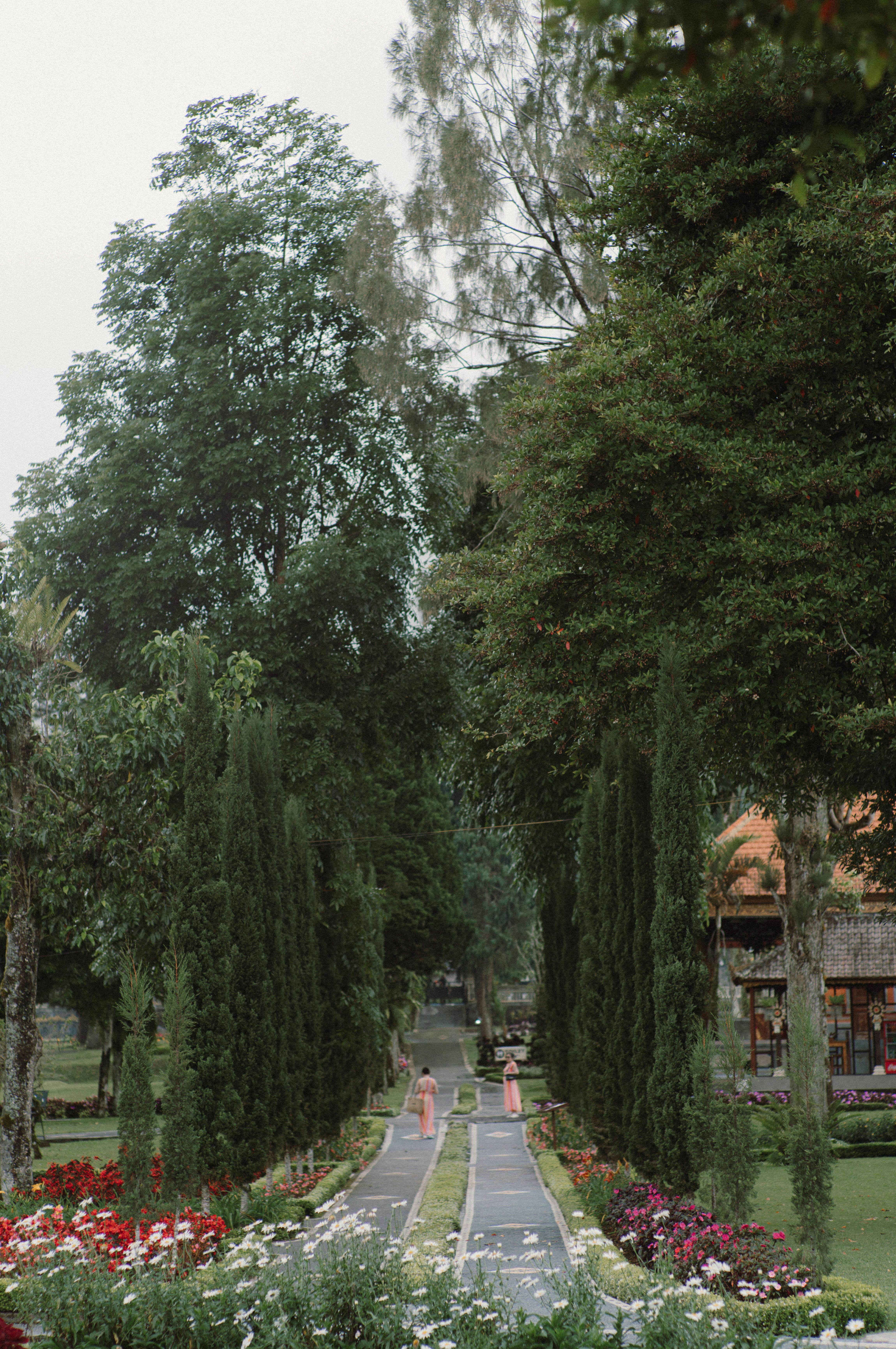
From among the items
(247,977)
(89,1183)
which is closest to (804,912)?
(247,977)

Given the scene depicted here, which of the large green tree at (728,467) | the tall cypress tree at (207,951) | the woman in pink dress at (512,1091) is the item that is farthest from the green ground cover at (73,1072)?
the large green tree at (728,467)

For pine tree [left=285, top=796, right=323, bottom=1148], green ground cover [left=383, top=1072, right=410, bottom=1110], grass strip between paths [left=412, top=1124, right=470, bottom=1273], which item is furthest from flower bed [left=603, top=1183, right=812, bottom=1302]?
green ground cover [left=383, top=1072, right=410, bottom=1110]

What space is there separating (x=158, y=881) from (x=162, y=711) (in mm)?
1974

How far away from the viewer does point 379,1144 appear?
21.4m

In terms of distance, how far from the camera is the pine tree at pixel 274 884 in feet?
45.0

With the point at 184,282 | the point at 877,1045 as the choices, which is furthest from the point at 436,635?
the point at 877,1045

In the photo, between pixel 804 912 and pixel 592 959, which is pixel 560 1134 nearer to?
pixel 804 912

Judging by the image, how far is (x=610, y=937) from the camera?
13.9m

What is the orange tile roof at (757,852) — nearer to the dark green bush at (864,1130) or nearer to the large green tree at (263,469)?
the dark green bush at (864,1130)

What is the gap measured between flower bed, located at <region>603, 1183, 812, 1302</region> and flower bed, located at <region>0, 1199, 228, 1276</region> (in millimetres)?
3332

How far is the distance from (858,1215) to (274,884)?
311 inches

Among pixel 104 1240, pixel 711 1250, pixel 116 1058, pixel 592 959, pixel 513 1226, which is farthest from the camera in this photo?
pixel 116 1058

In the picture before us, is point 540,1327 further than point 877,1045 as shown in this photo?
No

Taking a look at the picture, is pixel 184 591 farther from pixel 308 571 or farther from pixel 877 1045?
pixel 877 1045
